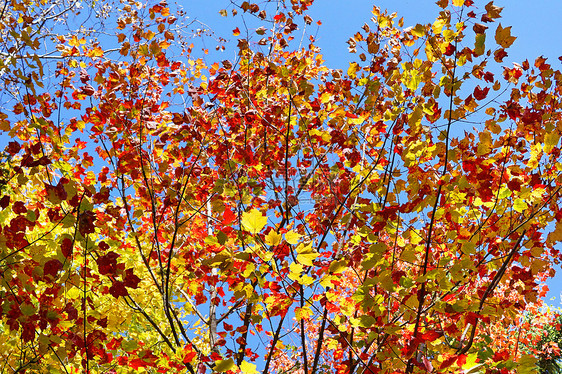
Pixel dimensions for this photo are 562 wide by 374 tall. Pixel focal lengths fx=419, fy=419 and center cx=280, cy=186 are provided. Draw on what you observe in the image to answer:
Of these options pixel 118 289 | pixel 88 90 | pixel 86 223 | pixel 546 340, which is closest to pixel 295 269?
pixel 118 289

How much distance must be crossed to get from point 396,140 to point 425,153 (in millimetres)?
204

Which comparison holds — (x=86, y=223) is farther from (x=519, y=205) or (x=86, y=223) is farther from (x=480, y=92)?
(x=480, y=92)

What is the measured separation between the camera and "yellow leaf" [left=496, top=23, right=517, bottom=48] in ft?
7.70

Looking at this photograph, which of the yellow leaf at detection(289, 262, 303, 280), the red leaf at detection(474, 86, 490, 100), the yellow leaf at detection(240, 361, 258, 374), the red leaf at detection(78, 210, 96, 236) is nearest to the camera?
the yellow leaf at detection(240, 361, 258, 374)

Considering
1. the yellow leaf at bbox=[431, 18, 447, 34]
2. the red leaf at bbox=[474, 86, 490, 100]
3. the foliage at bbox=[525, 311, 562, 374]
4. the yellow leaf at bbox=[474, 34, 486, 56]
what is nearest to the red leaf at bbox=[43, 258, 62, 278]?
the yellow leaf at bbox=[431, 18, 447, 34]

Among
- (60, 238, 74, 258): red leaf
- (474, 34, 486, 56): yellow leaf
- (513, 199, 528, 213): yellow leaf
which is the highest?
(474, 34, 486, 56): yellow leaf

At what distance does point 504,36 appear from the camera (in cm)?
236

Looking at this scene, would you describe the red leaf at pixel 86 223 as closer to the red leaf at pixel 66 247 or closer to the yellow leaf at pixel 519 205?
the red leaf at pixel 66 247

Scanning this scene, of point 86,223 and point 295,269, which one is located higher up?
point 86,223

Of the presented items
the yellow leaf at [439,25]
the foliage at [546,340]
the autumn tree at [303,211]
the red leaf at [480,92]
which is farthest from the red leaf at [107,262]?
the foliage at [546,340]

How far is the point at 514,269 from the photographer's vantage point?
10.3ft

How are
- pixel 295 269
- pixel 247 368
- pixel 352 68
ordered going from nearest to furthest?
1. pixel 247 368
2. pixel 295 269
3. pixel 352 68

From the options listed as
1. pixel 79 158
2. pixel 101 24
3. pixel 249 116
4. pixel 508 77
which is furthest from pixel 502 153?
pixel 101 24

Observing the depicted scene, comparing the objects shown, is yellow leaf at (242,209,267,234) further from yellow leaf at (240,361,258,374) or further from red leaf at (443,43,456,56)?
red leaf at (443,43,456,56)
